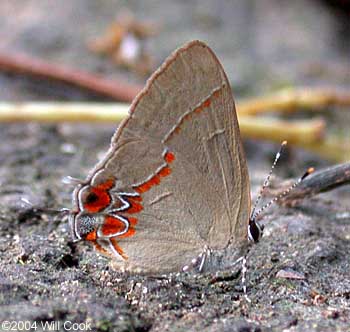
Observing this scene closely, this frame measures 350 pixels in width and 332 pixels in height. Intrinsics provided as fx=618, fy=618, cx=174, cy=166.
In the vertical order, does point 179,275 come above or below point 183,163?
below

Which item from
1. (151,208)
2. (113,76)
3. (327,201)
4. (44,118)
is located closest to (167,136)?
(151,208)

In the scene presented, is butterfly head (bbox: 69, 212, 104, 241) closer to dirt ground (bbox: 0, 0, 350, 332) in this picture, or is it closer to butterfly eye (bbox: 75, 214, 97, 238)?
butterfly eye (bbox: 75, 214, 97, 238)

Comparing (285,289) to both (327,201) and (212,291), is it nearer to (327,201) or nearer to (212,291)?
(212,291)

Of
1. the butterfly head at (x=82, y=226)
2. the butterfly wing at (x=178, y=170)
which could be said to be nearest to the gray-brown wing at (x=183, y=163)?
the butterfly wing at (x=178, y=170)

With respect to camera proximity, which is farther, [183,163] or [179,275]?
[179,275]

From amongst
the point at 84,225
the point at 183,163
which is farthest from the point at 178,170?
the point at 84,225

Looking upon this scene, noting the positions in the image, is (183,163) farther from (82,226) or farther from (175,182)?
(82,226)
